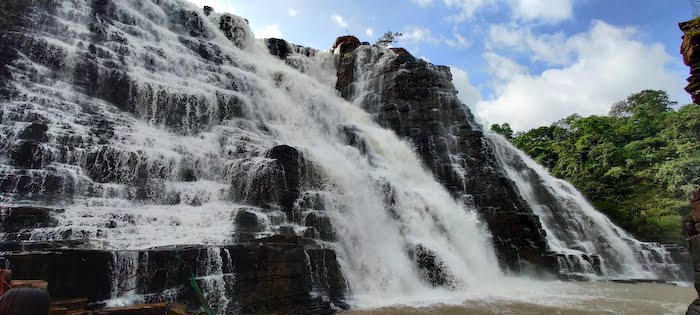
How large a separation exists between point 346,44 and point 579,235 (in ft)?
75.8

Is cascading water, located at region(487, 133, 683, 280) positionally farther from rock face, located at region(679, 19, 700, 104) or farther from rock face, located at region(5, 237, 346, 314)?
rock face, located at region(5, 237, 346, 314)

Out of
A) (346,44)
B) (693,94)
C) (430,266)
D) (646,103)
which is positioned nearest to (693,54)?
(693,94)

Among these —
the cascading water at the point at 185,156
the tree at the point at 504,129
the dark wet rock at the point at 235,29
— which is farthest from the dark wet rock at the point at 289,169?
the tree at the point at 504,129

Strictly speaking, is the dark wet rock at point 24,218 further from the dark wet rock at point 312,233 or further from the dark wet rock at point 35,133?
the dark wet rock at point 312,233

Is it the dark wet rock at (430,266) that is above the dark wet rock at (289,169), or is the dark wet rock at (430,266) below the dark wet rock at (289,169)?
below

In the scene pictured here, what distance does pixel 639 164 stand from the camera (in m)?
33.7

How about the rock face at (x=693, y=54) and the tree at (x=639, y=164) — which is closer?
the rock face at (x=693, y=54)

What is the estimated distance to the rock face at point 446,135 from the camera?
65.0 ft

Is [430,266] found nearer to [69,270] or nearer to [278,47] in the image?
[69,270]

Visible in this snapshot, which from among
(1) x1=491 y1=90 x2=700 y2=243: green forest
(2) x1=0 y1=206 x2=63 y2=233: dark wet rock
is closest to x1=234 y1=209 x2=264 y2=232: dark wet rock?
(2) x1=0 y1=206 x2=63 y2=233: dark wet rock

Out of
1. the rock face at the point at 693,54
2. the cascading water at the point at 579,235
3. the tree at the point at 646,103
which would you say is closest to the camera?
the rock face at the point at 693,54

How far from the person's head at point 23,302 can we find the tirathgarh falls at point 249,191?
4.66 m

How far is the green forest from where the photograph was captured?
88.7 feet

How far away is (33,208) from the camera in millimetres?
9570
